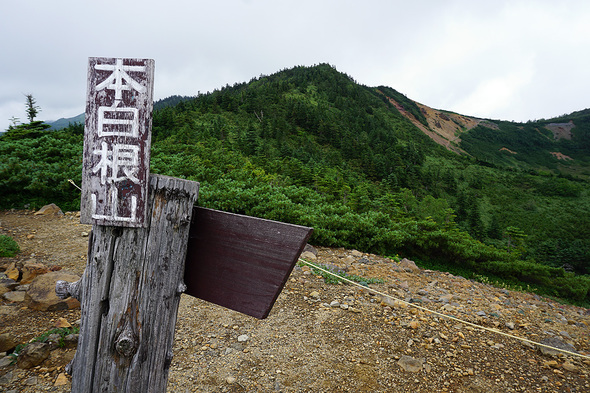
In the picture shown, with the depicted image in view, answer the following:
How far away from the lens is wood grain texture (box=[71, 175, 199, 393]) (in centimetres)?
100

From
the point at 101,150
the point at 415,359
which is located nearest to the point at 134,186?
the point at 101,150

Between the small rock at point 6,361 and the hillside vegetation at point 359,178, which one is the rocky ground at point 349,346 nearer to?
the small rock at point 6,361

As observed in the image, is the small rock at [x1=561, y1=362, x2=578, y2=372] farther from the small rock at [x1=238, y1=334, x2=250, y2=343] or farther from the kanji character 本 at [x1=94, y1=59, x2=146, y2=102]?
the kanji character 本 at [x1=94, y1=59, x2=146, y2=102]

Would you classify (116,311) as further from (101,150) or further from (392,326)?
(392,326)

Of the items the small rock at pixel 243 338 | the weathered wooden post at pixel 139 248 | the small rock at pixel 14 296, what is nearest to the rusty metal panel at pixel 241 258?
the weathered wooden post at pixel 139 248

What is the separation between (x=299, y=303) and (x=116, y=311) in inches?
113

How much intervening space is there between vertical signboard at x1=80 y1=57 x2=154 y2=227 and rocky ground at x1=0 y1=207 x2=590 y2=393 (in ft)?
6.71

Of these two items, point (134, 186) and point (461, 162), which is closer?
point (134, 186)

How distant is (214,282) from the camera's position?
42.9 inches

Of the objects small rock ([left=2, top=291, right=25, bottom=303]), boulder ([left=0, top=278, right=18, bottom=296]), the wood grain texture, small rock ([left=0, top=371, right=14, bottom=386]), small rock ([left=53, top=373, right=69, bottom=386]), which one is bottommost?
small rock ([left=0, top=371, right=14, bottom=386])

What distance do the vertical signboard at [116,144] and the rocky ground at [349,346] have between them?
205 centimetres

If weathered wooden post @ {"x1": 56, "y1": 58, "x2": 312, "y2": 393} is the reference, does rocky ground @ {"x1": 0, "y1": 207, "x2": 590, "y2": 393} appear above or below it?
below

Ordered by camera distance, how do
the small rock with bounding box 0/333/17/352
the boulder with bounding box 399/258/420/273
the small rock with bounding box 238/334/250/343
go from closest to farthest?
the small rock with bounding box 0/333/17/352 < the small rock with bounding box 238/334/250/343 < the boulder with bounding box 399/258/420/273

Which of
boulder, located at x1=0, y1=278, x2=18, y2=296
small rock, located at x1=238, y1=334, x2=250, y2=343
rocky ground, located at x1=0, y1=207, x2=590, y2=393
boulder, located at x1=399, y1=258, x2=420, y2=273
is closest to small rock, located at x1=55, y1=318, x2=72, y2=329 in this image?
rocky ground, located at x1=0, y1=207, x2=590, y2=393
